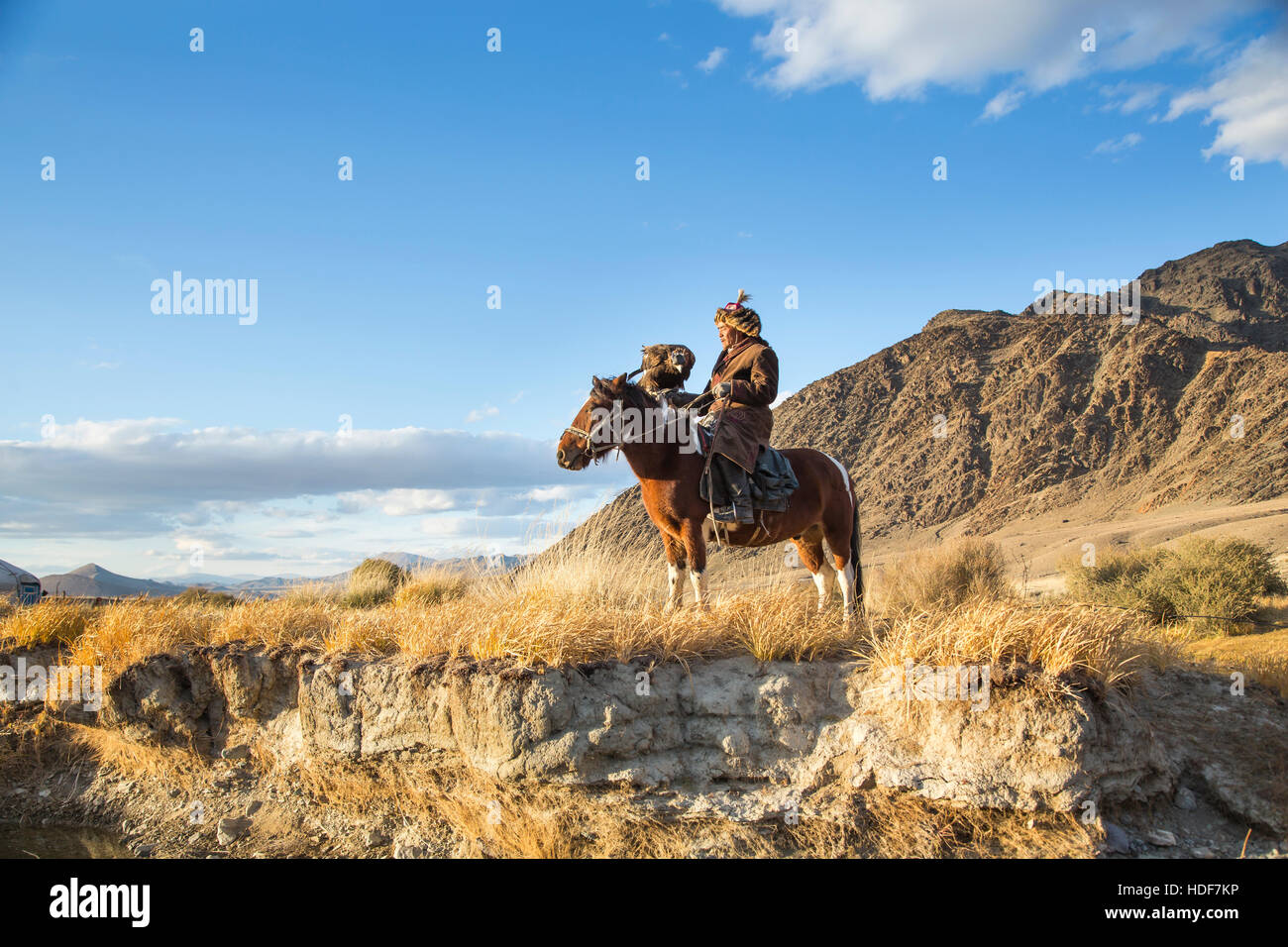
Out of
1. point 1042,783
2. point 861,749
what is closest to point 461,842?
point 861,749

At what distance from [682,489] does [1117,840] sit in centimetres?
388

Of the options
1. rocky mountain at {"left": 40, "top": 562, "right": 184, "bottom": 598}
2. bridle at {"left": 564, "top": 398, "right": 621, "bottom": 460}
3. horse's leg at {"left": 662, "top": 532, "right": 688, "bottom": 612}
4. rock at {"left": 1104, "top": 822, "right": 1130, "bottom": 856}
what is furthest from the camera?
rocky mountain at {"left": 40, "top": 562, "right": 184, "bottom": 598}

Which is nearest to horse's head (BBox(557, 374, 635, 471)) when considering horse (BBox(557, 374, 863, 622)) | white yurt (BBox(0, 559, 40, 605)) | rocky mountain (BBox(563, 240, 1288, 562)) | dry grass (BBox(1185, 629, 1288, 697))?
horse (BBox(557, 374, 863, 622))

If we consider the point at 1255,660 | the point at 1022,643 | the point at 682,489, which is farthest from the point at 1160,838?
the point at 682,489

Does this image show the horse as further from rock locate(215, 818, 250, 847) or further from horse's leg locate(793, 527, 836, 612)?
rock locate(215, 818, 250, 847)

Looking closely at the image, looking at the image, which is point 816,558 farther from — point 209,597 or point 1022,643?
point 209,597

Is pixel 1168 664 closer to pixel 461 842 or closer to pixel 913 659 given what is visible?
pixel 913 659

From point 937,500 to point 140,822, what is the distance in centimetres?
3986

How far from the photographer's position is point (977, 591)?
11648 millimetres

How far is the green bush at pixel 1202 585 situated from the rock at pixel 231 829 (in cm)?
1317

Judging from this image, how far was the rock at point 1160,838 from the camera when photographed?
4871 mm

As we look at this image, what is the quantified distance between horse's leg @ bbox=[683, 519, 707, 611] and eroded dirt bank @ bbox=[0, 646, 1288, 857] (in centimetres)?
86

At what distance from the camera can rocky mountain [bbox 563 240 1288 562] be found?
1426 inches

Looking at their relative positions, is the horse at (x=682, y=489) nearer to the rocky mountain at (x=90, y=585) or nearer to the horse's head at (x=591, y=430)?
the horse's head at (x=591, y=430)
